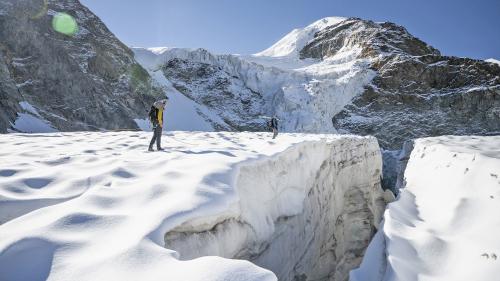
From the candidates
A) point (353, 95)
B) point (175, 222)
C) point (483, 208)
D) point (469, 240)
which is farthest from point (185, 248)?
point (353, 95)

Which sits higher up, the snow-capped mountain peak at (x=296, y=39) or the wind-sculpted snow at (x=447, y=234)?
the snow-capped mountain peak at (x=296, y=39)

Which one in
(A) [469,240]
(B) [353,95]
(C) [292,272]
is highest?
(B) [353,95]

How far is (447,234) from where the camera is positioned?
3.99 m

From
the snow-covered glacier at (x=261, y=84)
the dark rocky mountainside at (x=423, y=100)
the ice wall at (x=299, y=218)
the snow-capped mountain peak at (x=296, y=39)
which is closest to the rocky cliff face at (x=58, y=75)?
the snow-covered glacier at (x=261, y=84)

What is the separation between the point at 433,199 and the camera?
5824mm

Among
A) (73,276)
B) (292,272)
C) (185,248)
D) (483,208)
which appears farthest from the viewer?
(292,272)

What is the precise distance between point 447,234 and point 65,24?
35.0 m

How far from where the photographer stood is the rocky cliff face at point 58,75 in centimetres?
2436

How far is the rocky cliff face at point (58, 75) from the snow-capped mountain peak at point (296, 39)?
38.2m

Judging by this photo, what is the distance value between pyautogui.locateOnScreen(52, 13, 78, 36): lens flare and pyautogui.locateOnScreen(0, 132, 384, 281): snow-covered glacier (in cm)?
2677

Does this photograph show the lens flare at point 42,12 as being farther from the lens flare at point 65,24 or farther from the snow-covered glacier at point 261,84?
the snow-covered glacier at point 261,84

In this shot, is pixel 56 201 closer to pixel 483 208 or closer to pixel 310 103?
pixel 483 208

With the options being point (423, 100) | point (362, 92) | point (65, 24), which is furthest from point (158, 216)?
point (423, 100)

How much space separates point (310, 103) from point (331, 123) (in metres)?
3.74
